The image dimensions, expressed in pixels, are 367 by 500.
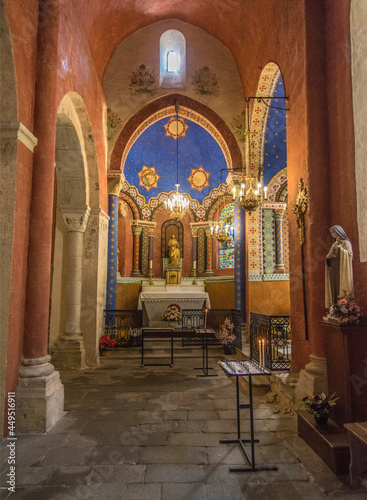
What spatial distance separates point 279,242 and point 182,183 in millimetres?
5963

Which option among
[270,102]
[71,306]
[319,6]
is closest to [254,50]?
[270,102]

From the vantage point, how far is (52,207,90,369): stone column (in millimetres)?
8391

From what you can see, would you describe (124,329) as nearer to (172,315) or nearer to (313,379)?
(172,315)

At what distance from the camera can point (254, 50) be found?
9195 millimetres

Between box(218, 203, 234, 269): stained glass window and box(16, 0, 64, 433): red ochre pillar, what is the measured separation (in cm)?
1005

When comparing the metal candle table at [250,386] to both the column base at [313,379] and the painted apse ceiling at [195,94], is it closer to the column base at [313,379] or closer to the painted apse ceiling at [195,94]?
the column base at [313,379]

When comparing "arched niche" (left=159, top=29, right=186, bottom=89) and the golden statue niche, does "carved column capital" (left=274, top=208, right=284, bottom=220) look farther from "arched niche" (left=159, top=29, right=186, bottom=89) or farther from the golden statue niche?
"arched niche" (left=159, top=29, right=186, bottom=89)

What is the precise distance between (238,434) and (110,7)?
32.6 feet

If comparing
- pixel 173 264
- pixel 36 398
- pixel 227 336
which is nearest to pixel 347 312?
pixel 36 398

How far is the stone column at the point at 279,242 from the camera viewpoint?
10.8 m

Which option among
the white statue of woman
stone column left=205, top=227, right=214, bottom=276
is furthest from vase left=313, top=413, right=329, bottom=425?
stone column left=205, top=227, right=214, bottom=276

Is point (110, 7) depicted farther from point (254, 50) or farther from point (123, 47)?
point (254, 50)

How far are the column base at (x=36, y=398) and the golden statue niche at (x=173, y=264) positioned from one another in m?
8.95

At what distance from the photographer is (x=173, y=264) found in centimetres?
1455
